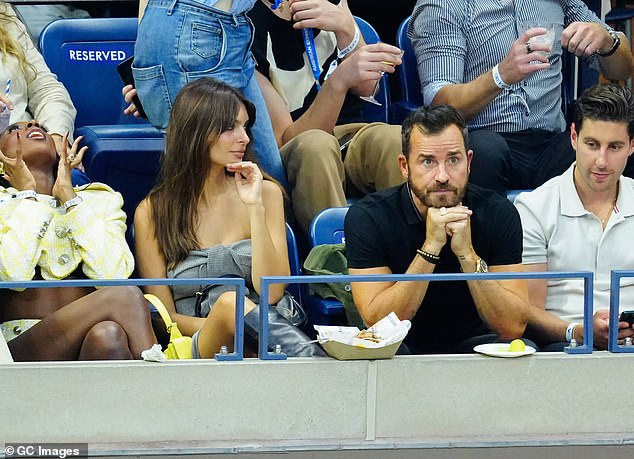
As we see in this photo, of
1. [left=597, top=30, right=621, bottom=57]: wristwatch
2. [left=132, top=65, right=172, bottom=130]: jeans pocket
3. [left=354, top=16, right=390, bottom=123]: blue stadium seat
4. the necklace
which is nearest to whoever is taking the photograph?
the necklace

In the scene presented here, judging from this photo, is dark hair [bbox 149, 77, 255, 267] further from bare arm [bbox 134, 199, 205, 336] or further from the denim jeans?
the denim jeans

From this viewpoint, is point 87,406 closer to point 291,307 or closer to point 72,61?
point 291,307

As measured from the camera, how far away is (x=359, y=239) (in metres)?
4.35

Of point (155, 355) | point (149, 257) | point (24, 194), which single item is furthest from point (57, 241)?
point (155, 355)

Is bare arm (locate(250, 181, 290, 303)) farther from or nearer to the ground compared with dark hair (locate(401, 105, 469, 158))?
nearer to the ground

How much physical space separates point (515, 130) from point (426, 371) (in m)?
1.69

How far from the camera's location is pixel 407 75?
5805 millimetres

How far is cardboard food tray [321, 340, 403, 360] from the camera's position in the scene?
4.00 metres

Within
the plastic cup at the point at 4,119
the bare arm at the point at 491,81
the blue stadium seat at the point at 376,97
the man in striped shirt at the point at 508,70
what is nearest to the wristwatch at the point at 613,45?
the man in striped shirt at the point at 508,70

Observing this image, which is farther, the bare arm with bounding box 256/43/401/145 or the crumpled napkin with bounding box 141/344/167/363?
the bare arm with bounding box 256/43/401/145

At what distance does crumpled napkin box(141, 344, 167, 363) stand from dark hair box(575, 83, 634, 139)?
170cm

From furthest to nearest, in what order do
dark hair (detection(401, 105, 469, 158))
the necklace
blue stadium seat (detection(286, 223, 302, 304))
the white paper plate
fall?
blue stadium seat (detection(286, 223, 302, 304))
the necklace
dark hair (detection(401, 105, 469, 158))
the white paper plate

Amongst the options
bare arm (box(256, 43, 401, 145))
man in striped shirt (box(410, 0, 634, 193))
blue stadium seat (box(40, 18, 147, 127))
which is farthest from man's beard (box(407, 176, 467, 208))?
blue stadium seat (box(40, 18, 147, 127))

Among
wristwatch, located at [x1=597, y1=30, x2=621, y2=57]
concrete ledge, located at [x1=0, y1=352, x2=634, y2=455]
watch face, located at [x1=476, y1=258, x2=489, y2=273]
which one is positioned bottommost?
concrete ledge, located at [x1=0, y1=352, x2=634, y2=455]
